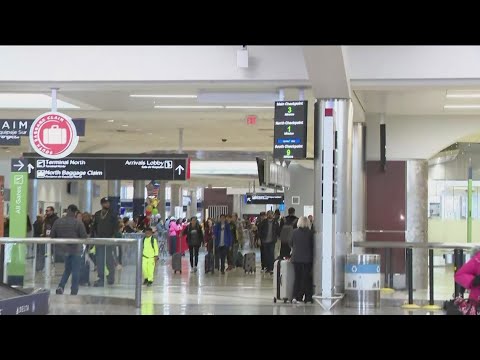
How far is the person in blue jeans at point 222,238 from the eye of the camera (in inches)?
893

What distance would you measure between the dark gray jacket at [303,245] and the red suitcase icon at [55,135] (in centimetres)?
425

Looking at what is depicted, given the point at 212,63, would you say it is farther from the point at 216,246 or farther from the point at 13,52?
the point at 216,246

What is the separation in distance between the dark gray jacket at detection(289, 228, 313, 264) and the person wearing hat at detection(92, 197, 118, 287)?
3.00 meters

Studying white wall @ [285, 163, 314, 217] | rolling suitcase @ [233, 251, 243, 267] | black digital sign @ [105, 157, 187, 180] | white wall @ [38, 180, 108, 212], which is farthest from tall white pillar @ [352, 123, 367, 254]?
white wall @ [38, 180, 108, 212]

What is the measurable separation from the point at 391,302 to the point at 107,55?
628 centimetres

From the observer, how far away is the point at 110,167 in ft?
57.2

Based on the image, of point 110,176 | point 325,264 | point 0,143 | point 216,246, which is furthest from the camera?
point 216,246

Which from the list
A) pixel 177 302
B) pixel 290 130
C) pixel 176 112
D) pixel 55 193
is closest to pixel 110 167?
pixel 176 112

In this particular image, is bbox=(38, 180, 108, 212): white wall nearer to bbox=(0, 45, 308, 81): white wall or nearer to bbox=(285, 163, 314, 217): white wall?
bbox=(285, 163, 314, 217): white wall

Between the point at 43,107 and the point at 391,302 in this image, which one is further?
the point at 43,107

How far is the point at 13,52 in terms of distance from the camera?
45.9 feet

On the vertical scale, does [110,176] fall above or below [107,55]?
below

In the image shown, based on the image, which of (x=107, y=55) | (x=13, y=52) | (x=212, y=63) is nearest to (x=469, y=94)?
(x=212, y=63)

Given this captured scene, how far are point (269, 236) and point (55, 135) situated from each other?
29.4 feet
